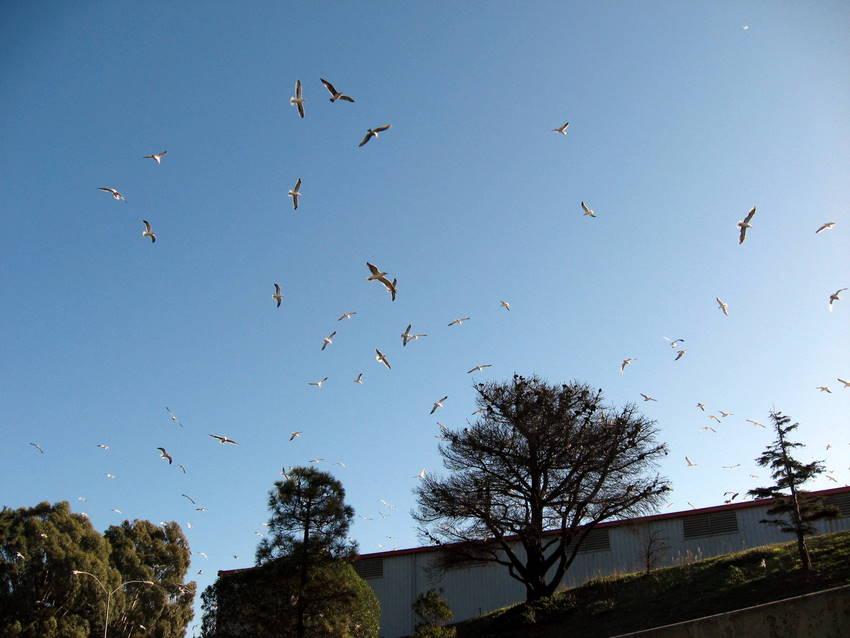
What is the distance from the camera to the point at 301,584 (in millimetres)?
26438

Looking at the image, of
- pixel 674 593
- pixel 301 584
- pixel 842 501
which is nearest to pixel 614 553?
pixel 842 501

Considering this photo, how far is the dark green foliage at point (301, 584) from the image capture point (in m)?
26.0

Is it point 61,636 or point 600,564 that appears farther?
point 61,636

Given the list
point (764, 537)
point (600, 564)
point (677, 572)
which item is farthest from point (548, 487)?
point (764, 537)

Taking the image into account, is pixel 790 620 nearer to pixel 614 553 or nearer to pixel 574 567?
pixel 614 553

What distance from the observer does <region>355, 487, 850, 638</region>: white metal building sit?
3700cm

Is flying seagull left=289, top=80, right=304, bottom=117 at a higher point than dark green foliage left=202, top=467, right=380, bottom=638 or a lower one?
higher

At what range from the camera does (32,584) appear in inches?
1746

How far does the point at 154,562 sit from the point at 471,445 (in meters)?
35.4

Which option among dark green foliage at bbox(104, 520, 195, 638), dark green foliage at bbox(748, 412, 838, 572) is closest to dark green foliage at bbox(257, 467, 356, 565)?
dark green foliage at bbox(748, 412, 838, 572)

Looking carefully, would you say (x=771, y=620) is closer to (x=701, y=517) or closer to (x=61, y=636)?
(x=701, y=517)

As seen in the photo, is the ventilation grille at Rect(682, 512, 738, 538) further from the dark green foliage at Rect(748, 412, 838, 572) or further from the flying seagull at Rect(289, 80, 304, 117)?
the flying seagull at Rect(289, 80, 304, 117)

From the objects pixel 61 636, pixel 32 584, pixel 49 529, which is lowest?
pixel 61 636

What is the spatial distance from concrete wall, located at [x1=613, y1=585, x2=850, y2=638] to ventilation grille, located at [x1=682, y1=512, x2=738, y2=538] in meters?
34.3
